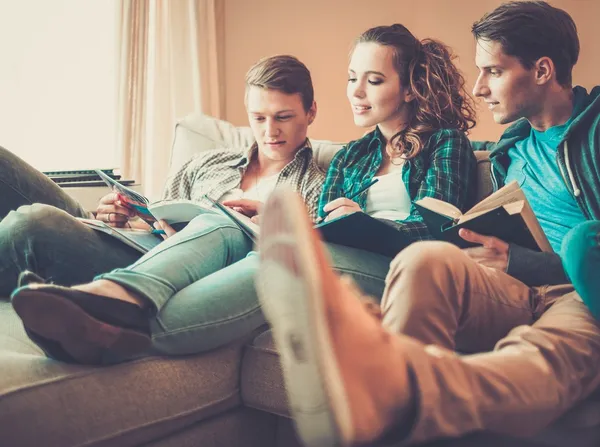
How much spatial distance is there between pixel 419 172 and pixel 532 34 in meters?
0.41

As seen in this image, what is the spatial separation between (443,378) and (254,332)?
613 mm

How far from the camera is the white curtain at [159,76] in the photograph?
125 inches

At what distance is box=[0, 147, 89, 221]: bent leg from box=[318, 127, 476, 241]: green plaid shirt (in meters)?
0.73

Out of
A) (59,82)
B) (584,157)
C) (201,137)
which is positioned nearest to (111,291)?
(584,157)

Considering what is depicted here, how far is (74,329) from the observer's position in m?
1.10

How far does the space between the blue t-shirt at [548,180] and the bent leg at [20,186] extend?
1.18 metres

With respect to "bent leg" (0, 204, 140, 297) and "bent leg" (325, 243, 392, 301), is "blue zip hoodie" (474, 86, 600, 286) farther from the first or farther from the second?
"bent leg" (0, 204, 140, 297)

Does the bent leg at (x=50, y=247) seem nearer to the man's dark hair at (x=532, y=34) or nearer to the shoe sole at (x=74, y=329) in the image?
the shoe sole at (x=74, y=329)

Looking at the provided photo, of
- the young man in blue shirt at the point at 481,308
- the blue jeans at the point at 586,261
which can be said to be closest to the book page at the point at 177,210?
the young man in blue shirt at the point at 481,308

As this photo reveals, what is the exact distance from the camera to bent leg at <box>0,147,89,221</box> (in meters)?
1.79

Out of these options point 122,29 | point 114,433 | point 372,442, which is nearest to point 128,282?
point 114,433

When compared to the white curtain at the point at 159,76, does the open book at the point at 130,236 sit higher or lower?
lower

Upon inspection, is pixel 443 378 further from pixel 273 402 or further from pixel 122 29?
pixel 122 29

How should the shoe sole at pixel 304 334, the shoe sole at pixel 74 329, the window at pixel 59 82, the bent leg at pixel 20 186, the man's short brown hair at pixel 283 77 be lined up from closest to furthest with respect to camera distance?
the shoe sole at pixel 304 334, the shoe sole at pixel 74 329, the bent leg at pixel 20 186, the man's short brown hair at pixel 283 77, the window at pixel 59 82
